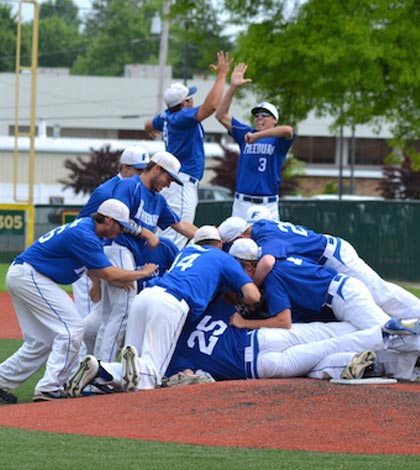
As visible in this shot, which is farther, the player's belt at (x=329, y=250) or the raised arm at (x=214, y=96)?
the raised arm at (x=214, y=96)

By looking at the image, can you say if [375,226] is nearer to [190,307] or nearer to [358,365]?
[358,365]

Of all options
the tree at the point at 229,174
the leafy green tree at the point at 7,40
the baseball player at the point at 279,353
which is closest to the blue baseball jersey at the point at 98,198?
the baseball player at the point at 279,353

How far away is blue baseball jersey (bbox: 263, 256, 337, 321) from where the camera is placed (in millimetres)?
9648

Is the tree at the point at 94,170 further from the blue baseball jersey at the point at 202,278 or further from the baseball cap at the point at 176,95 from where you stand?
the blue baseball jersey at the point at 202,278

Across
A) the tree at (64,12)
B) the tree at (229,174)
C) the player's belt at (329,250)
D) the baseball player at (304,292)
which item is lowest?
the tree at (229,174)

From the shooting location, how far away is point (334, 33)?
24.6m

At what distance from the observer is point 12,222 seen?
25.9 meters

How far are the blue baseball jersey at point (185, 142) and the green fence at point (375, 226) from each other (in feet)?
30.4

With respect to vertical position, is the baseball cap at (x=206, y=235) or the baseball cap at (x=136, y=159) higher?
the baseball cap at (x=136, y=159)

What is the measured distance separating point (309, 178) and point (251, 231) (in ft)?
184

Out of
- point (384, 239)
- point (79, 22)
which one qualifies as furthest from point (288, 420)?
point (79, 22)

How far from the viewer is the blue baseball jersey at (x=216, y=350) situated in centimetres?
954

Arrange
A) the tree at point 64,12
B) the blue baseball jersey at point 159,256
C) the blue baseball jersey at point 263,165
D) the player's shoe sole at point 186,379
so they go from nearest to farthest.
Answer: the player's shoe sole at point 186,379
the blue baseball jersey at point 159,256
the blue baseball jersey at point 263,165
the tree at point 64,12

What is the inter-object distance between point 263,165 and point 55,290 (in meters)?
4.07
